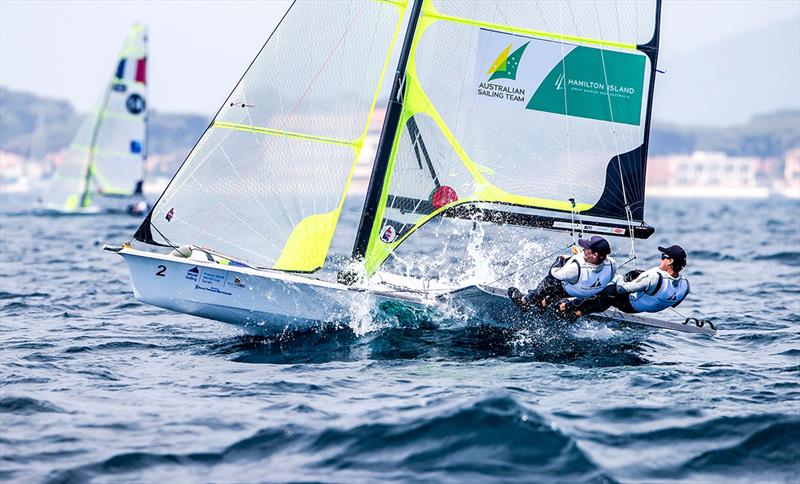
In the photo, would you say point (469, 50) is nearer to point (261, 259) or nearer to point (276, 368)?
point (261, 259)

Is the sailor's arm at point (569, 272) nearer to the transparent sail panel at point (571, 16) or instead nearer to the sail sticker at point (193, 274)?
the transparent sail panel at point (571, 16)

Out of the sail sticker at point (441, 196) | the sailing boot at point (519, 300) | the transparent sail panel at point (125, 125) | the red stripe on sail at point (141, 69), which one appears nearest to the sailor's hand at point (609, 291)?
the sailing boot at point (519, 300)

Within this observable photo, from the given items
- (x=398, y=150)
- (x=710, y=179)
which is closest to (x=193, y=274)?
(x=398, y=150)

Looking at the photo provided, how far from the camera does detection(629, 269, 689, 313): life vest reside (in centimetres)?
877

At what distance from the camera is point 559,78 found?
32.3 feet

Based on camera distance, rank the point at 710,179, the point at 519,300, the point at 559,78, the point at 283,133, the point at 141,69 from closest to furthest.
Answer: the point at 519,300
the point at 283,133
the point at 559,78
the point at 141,69
the point at 710,179

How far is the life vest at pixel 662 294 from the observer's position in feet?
28.8

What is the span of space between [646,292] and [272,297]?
370 centimetres

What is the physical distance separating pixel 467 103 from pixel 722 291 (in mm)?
6743

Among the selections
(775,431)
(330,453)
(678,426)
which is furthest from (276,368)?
(775,431)

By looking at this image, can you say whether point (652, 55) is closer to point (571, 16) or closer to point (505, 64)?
point (571, 16)

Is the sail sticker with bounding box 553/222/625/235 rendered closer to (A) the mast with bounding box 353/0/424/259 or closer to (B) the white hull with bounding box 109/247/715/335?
(B) the white hull with bounding box 109/247/715/335

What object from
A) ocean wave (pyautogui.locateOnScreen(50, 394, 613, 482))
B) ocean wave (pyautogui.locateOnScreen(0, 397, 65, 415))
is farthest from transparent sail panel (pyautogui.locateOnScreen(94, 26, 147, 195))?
ocean wave (pyautogui.locateOnScreen(50, 394, 613, 482))

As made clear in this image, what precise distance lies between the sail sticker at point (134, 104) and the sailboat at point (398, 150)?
22.7 meters
